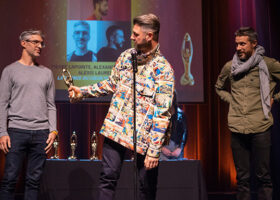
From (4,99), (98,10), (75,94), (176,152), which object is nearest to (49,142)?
(4,99)

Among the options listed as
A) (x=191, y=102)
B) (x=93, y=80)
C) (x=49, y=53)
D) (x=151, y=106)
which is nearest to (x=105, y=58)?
(x=93, y=80)

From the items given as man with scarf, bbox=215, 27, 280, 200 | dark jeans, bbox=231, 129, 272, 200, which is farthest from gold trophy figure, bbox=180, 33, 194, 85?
dark jeans, bbox=231, 129, 272, 200

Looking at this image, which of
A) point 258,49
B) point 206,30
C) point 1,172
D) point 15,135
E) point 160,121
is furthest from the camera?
point 206,30

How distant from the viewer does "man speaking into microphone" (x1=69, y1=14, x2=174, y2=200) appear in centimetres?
235

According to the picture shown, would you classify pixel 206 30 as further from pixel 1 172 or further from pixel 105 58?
pixel 1 172

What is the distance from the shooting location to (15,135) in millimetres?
3043

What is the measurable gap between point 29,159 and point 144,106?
1.26m

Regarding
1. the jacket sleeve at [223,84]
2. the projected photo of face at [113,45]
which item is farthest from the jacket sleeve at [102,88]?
the projected photo of face at [113,45]

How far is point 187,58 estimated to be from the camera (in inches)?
211

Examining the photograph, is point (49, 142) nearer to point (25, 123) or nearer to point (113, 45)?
point (25, 123)

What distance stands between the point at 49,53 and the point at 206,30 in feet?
7.35

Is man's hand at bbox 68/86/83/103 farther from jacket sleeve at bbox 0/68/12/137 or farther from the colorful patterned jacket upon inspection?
jacket sleeve at bbox 0/68/12/137

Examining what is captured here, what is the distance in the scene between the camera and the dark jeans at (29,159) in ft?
9.87

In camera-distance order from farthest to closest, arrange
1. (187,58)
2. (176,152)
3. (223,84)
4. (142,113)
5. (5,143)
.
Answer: (187,58) → (176,152) → (223,84) → (5,143) → (142,113)
